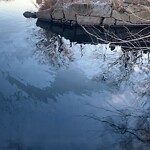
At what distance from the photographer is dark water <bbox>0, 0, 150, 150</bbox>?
714 cm

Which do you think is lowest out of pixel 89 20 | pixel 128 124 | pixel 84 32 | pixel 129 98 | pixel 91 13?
pixel 128 124

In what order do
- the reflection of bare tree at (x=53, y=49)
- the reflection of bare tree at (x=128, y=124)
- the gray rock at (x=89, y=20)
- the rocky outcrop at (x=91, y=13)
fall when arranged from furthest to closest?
the gray rock at (x=89, y=20) < the rocky outcrop at (x=91, y=13) < the reflection of bare tree at (x=53, y=49) < the reflection of bare tree at (x=128, y=124)

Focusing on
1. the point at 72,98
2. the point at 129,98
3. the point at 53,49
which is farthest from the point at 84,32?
the point at 129,98

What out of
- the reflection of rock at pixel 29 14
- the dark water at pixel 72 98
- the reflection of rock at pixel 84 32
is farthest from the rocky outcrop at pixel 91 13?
the dark water at pixel 72 98

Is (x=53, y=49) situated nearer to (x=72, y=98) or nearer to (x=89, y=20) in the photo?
(x=89, y=20)

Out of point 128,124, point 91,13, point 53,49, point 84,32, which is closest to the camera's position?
point 128,124

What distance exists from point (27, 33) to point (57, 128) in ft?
27.2

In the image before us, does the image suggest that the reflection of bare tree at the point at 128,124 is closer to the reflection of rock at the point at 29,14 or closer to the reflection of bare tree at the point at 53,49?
the reflection of bare tree at the point at 53,49

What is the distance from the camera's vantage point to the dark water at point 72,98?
7.14m

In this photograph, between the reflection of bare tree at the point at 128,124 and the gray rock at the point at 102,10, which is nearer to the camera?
the reflection of bare tree at the point at 128,124

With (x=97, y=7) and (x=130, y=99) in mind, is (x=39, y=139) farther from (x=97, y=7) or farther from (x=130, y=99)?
(x=97, y=7)

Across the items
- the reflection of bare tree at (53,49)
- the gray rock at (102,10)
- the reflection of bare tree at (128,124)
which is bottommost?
the reflection of bare tree at (128,124)

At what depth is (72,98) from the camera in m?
8.77

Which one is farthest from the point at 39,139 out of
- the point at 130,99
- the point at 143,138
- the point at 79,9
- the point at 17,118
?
the point at 79,9
